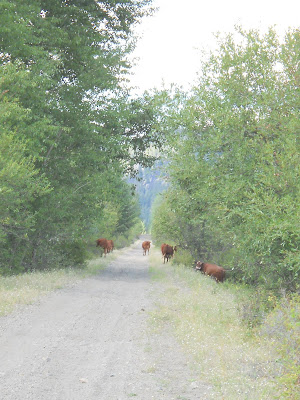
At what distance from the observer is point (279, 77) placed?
1326 centimetres

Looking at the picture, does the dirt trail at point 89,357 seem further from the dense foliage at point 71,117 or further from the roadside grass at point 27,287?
the dense foliage at point 71,117

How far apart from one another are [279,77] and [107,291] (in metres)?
9.60

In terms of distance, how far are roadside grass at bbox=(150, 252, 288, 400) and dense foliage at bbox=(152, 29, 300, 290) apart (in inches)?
71.0

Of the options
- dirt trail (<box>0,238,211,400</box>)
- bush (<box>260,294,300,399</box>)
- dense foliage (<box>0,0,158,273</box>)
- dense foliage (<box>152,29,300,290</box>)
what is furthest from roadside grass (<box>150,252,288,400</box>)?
dense foliage (<box>0,0,158,273</box>)

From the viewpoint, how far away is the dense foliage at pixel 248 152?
428 inches

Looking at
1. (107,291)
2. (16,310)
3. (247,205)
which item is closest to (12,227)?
(107,291)

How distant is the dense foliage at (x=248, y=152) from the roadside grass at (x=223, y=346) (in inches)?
71.0

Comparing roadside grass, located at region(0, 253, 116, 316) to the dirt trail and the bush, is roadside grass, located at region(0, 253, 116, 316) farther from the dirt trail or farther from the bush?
the bush

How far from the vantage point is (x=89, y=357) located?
7.69 metres

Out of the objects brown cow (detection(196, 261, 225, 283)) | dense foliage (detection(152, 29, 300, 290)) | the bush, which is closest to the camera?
the bush

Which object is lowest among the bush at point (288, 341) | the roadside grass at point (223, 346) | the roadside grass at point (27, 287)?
the roadside grass at point (27, 287)

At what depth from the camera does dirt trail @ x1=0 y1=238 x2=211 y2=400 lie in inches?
236

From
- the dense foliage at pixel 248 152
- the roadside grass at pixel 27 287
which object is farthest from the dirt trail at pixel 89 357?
the dense foliage at pixel 248 152

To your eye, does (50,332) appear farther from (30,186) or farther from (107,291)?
(30,186)
